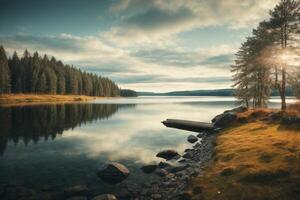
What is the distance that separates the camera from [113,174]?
1568 cm

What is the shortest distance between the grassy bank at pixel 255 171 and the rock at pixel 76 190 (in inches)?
260

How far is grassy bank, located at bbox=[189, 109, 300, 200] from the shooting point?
1065 cm

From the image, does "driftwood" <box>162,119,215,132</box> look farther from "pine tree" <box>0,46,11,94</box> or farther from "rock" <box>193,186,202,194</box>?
"pine tree" <box>0,46,11,94</box>

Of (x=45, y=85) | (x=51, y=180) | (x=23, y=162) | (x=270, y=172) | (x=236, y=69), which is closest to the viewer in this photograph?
(x=270, y=172)

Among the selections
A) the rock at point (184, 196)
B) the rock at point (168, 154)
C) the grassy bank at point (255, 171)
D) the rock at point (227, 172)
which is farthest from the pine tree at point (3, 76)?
the rock at point (227, 172)

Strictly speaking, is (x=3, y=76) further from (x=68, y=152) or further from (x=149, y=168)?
(x=149, y=168)

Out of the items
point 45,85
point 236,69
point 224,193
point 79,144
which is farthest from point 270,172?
point 45,85

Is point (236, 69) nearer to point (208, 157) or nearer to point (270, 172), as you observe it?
point (208, 157)

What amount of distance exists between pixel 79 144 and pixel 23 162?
7907mm

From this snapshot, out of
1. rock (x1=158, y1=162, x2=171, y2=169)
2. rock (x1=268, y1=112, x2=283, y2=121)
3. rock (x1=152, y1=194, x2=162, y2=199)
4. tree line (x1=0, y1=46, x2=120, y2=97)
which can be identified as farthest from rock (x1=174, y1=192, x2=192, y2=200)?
tree line (x1=0, y1=46, x2=120, y2=97)

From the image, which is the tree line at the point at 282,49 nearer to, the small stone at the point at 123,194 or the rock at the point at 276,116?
the rock at the point at 276,116

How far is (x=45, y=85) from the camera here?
10719cm

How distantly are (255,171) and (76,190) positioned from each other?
35.1 ft

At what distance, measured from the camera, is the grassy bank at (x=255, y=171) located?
10.6m
